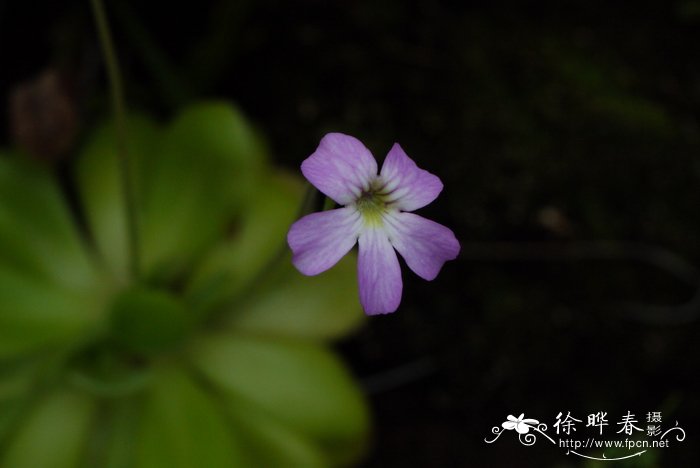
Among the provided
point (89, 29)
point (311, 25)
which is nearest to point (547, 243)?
point (311, 25)

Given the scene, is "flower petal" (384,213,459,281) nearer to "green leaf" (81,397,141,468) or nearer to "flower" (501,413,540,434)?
"green leaf" (81,397,141,468)

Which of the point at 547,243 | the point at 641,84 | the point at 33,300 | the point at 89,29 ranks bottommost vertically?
the point at 33,300

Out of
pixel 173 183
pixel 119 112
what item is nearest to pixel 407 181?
pixel 119 112

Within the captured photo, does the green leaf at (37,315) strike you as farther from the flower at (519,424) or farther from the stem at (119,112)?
the flower at (519,424)

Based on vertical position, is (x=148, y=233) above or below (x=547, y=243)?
below

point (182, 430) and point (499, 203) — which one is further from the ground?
point (499, 203)

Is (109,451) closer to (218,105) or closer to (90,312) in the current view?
(90,312)

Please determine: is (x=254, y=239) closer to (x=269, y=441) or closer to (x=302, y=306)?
(x=302, y=306)

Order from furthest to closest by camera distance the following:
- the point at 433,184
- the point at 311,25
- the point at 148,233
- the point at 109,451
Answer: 1. the point at 311,25
2. the point at 148,233
3. the point at 109,451
4. the point at 433,184
